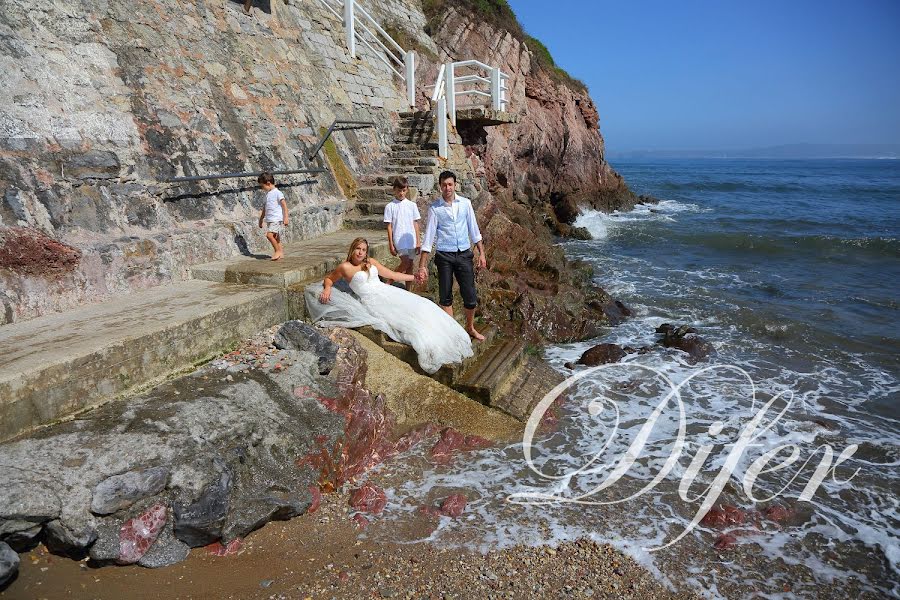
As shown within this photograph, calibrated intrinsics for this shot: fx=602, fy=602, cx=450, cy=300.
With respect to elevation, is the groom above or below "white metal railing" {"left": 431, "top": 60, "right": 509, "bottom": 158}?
below

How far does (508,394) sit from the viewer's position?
19.7 feet

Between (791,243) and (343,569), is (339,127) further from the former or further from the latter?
(791,243)

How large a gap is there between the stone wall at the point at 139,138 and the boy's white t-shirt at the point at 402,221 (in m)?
1.80

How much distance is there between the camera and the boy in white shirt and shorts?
6949 mm

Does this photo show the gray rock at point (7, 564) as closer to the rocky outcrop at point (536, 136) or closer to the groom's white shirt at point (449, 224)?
the groom's white shirt at point (449, 224)

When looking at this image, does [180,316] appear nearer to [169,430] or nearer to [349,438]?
[169,430]

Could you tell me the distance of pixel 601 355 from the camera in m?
8.12

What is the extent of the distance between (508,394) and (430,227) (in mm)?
1845

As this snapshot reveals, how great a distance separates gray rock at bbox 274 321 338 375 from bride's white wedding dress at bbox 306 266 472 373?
1.28 ft

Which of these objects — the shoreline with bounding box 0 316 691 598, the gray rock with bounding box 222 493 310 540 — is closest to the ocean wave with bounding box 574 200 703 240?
the shoreline with bounding box 0 316 691 598

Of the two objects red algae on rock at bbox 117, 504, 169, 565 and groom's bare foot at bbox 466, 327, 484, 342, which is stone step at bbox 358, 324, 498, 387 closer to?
groom's bare foot at bbox 466, 327, 484, 342

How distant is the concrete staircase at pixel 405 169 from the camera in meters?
9.43

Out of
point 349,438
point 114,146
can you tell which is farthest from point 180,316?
point 114,146

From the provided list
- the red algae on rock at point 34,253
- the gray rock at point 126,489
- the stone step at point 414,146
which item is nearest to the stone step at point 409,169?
the stone step at point 414,146
